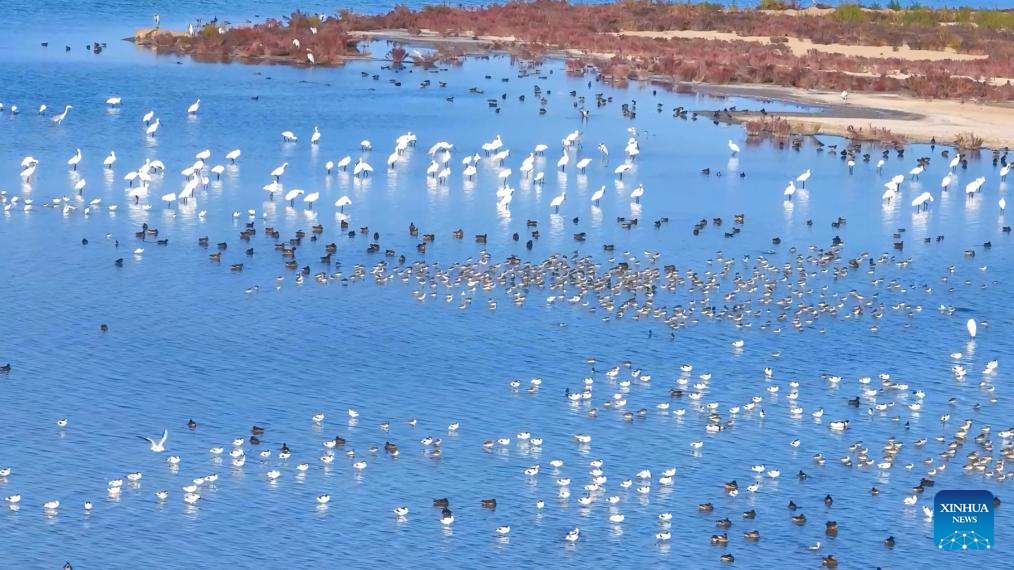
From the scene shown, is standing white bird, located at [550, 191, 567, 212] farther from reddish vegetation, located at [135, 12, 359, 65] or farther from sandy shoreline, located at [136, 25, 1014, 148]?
reddish vegetation, located at [135, 12, 359, 65]

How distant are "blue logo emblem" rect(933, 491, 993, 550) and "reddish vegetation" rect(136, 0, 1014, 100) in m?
46.0

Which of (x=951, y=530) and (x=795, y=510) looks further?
(x=795, y=510)

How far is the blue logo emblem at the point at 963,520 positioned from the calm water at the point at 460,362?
0.53 metres

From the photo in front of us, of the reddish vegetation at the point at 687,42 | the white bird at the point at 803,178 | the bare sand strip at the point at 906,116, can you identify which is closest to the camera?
the white bird at the point at 803,178

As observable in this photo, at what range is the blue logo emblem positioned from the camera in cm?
2250

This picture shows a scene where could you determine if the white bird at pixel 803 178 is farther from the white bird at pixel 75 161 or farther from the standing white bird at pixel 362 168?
the white bird at pixel 75 161

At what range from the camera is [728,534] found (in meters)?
24.3

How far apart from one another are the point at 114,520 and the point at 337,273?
14.4 meters

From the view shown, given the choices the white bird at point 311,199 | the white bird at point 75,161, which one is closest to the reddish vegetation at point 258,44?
the white bird at point 75,161

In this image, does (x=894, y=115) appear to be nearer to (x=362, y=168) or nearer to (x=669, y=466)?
(x=362, y=168)

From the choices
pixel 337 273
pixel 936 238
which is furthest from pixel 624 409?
pixel 936 238

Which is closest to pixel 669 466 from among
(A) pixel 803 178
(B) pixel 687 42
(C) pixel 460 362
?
(C) pixel 460 362

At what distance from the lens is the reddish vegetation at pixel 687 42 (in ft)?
241

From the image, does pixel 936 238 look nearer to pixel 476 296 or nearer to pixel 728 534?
pixel 476 296
